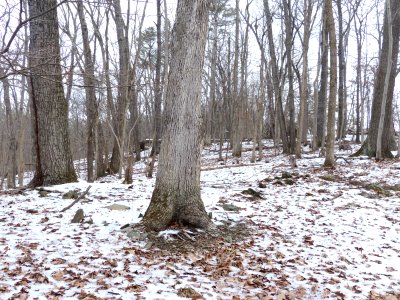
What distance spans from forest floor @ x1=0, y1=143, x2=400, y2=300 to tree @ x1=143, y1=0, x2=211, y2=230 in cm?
34

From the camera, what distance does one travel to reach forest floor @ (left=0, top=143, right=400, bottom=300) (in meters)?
3.61

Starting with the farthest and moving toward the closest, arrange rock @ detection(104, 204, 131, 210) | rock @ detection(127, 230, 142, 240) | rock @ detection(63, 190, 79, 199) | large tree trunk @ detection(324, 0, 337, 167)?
large tree trunk @ detection(324, 0, 337, 167) → rock @ detection(63, 190, 79, 199) → rock @ detection(104, 204, 131, 210) → rock @ detection(127, 230, 142, 240)

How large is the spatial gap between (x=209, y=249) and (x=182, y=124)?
180cm

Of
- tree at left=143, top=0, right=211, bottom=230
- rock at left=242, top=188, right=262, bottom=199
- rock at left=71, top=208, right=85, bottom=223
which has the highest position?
tree at left=143, top=0, right=211, bottom=230

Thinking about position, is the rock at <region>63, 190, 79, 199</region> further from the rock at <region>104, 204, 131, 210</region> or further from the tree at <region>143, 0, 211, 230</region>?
the tree at <region>143, 0, 211, 230</region>

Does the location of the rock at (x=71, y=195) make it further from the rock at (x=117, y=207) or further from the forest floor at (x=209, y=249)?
the rock at (x=117, y=207)

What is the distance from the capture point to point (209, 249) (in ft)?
15.2

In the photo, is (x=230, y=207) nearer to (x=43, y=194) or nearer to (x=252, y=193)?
(x=252, y=193)

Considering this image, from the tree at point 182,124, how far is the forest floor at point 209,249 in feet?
1.13

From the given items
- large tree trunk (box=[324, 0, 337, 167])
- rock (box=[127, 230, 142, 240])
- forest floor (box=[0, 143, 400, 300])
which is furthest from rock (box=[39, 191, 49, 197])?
large tree trunk (box=[324, 0, 337, 167])

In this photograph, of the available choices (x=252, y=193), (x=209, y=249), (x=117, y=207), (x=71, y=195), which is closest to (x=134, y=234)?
(x=209, y=249)

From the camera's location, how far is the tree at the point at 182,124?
4875 mm

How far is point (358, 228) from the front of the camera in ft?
19.4

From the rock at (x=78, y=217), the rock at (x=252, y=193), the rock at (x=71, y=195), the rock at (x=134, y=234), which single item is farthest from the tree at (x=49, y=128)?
the rock at (x=252, y=193)
